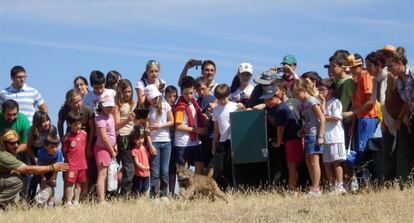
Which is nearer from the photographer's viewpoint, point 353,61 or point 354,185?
point 354,185

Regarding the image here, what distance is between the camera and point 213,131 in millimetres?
13109

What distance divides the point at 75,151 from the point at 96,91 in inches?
48.4

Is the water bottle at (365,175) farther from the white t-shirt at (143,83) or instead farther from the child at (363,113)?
the white t-shirt at (143,83)

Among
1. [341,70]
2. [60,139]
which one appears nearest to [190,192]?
[60,139]

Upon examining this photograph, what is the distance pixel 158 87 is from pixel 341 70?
322 centimetres

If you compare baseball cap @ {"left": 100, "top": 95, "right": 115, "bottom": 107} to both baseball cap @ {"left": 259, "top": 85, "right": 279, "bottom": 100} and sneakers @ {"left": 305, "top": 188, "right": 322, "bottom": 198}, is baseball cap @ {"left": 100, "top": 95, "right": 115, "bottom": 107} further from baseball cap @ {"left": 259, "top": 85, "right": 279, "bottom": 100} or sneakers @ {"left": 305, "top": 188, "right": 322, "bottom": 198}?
sneakers @ {"left": 305, "top": 188, "right": 322, "bottom": 198}

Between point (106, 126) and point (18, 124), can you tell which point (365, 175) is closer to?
point (106, 126)

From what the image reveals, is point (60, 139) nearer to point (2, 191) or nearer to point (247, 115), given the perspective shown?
point (2, 191)

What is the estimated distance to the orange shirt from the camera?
1228 centimetres

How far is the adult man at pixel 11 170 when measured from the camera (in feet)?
37.9

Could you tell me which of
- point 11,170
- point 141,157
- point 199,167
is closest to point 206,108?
point 199,167

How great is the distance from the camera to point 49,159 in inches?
469

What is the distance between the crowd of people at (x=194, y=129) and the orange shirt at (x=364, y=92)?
2cm

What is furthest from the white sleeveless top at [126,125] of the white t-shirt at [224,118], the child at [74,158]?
the white t-shirt at [224,118]
